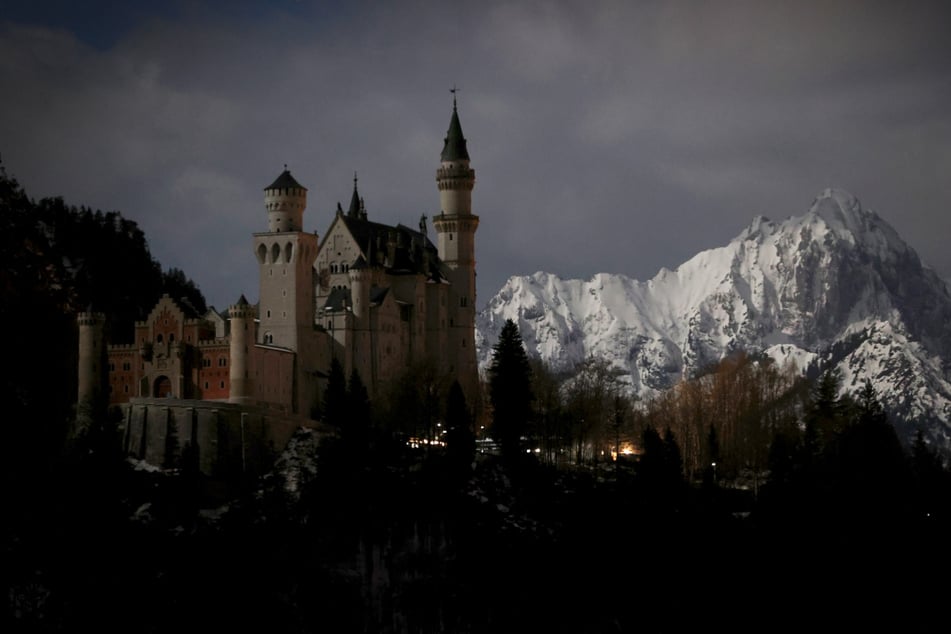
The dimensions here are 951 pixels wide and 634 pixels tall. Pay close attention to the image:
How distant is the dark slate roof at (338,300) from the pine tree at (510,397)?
44.4 feet

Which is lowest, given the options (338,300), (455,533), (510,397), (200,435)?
(455,533)

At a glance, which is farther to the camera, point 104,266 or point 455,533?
point 104,266

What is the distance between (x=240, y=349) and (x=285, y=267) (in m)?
10.00

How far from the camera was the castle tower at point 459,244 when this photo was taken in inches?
5423

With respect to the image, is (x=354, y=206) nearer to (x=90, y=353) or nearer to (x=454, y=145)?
(x=454, y=145)

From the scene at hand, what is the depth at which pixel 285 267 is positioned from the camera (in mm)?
119812

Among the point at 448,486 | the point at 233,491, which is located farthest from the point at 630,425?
the point at 233,491

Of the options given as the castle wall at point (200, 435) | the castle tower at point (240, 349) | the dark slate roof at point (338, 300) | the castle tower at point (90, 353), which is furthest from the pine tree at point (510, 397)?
the castle tower at point (90, 353)

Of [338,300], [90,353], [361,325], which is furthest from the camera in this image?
[338,300]

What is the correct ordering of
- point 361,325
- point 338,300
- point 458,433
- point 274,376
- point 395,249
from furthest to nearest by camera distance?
point 395,249 < point 338,300 < point 361,325 < point 274,376 < point 458,433

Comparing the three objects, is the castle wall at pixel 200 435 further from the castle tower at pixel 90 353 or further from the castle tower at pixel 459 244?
the castle tower at pixel 459 244

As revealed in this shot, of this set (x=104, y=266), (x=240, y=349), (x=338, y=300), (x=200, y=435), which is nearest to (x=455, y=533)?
(x=200, y=435)

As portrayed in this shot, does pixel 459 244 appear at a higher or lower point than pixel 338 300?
higher

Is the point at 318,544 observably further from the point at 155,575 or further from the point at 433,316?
the point at 433,316
